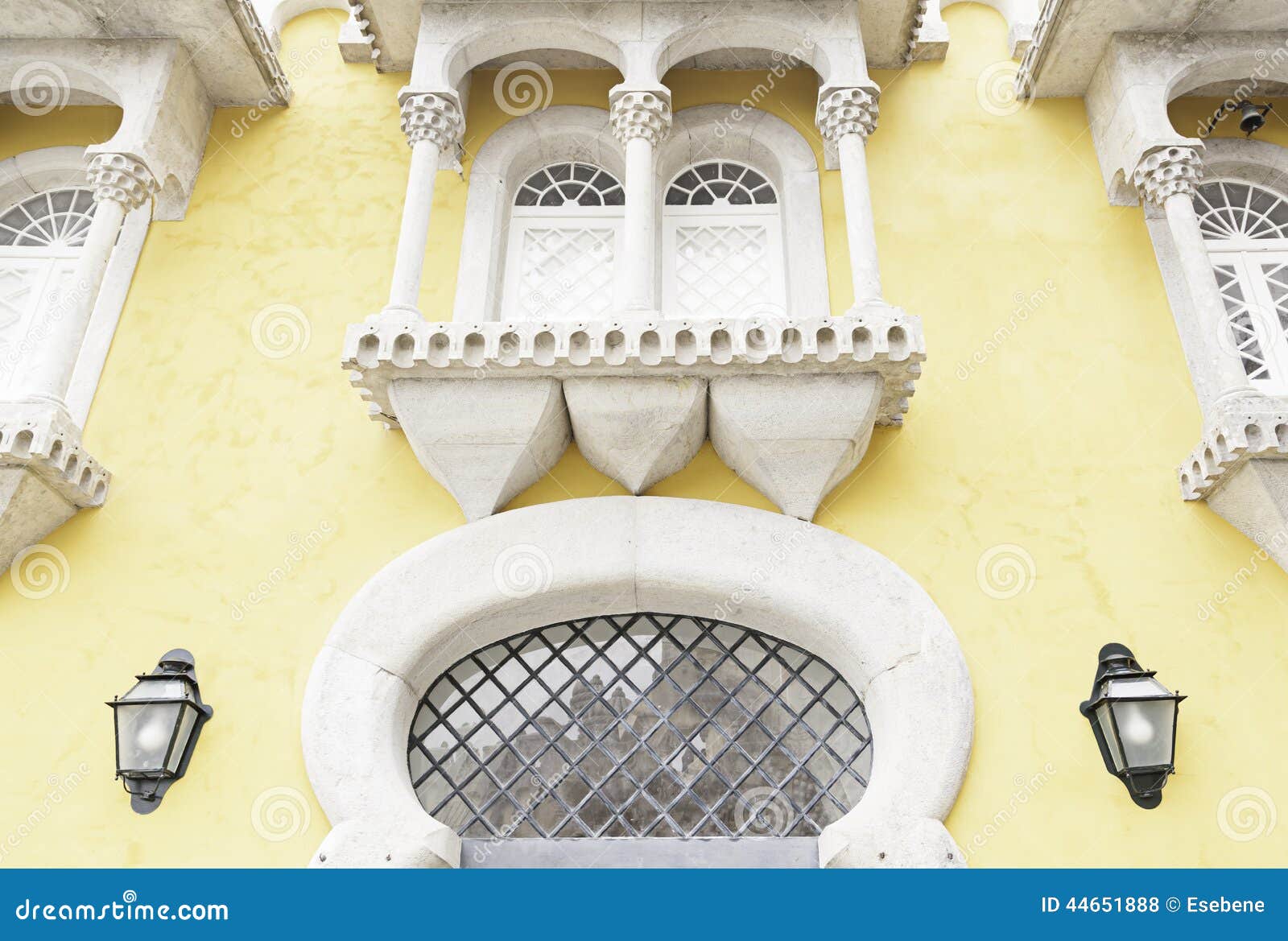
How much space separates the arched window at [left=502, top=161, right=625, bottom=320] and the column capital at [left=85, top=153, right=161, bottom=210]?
1980mm

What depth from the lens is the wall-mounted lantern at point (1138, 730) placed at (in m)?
4.32

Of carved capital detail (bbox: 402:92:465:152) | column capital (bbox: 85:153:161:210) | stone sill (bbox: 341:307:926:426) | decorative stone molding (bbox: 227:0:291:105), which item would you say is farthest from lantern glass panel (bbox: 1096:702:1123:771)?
decorative stone molding (bbox: 227:0:291:105)

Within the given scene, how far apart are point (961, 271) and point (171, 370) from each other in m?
4.28

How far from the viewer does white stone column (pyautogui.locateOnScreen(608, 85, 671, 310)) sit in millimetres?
5164

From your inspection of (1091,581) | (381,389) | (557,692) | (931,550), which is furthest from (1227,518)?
(381,389)

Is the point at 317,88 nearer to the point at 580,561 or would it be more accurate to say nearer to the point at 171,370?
the point at 171,370
